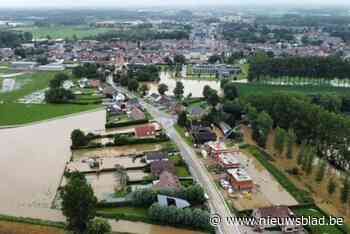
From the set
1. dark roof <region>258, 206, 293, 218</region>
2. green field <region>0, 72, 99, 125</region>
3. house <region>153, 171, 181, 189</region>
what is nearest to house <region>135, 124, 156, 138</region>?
house <region>153, 171, 181, 189</region>

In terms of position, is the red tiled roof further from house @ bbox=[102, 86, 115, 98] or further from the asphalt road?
house @ bbox=[102, 86, 115, 98]

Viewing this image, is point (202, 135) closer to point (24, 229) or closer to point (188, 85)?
point (24, 229)

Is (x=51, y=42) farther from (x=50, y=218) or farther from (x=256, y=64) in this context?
(x=50, y=218)

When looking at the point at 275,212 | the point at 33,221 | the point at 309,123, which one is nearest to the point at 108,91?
the point at 309,123

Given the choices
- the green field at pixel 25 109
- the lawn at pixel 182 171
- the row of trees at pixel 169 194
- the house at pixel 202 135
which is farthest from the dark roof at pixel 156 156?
the green field at pixel 25 109

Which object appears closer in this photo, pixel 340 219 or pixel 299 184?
pixel 340 219

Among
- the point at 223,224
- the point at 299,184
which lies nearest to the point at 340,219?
the point at 299,184

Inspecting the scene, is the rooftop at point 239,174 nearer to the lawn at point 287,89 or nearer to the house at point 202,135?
the house at point 202,135
